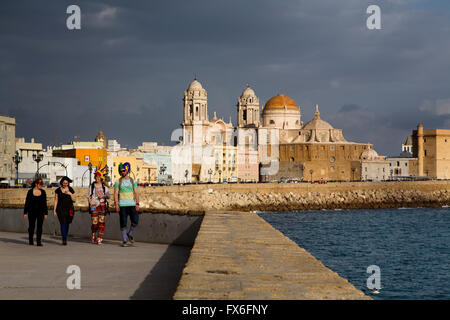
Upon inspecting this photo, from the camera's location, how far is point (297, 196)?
78000 millimetres

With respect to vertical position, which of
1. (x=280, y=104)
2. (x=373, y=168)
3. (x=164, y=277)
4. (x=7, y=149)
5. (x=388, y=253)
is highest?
(x=280, y=104)

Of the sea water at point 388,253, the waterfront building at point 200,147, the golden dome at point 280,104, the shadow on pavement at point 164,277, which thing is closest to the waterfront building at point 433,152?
the golden dome at point 280,104

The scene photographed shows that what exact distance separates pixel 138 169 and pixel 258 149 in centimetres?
3093

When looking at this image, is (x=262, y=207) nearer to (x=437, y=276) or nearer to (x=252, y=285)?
(x=437, y=276)

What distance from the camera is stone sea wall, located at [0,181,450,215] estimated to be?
62.2 meters

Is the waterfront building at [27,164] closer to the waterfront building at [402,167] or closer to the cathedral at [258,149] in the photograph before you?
the cathedral at [258,149]

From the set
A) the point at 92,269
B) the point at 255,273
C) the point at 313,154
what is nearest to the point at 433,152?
the point at 313,154

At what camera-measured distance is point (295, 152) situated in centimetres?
10825

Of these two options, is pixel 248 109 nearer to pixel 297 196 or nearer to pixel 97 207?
pixel 297 196

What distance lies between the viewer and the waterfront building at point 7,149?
57.4 m

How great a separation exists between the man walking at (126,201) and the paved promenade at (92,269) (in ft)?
0.90

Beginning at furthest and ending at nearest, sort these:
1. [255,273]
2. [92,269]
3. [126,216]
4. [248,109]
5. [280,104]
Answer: [280,104], [248,109], [126,216], [92,269], [255,273]
